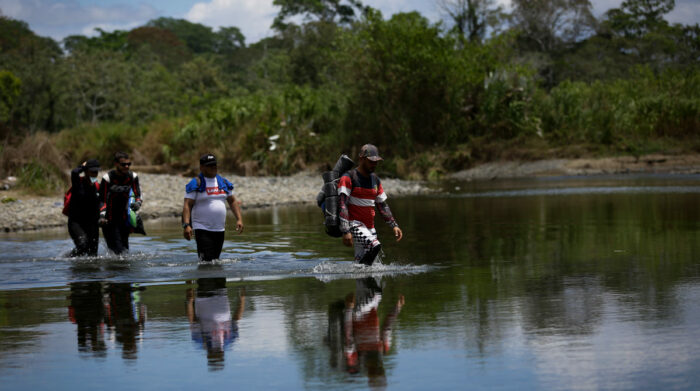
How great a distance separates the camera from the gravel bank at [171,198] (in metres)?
24.2

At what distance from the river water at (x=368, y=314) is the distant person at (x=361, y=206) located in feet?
1.64

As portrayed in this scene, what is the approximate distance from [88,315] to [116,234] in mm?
5459

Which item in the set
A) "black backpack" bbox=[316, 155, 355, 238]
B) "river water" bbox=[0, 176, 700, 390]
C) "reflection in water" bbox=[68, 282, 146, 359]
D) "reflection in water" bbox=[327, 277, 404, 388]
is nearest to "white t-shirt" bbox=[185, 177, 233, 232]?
"river water" bbox=[0, 176, 700, 390]

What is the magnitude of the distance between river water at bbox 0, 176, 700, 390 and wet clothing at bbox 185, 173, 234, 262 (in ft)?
1.55

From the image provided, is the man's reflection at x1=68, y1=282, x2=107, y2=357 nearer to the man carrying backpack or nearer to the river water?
the river water

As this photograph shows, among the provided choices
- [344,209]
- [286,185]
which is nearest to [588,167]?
[286,185]

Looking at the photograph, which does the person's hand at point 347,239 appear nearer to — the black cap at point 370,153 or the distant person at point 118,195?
the black cap at point 370,153

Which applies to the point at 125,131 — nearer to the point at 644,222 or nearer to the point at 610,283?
the point at 644,222

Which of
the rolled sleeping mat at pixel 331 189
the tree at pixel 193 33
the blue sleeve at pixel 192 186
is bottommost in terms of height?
the rolled sleeping mat at pixel 331 189

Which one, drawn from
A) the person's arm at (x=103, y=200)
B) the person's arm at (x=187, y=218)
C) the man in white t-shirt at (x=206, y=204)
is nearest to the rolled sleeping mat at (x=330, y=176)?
the man in white t-shirt at (x=206, y=204)

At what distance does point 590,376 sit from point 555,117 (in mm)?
45279

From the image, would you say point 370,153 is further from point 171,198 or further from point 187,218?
point 171,198

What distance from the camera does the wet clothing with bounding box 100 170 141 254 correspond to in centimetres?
1492

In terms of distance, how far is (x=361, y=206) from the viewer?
12.5m
